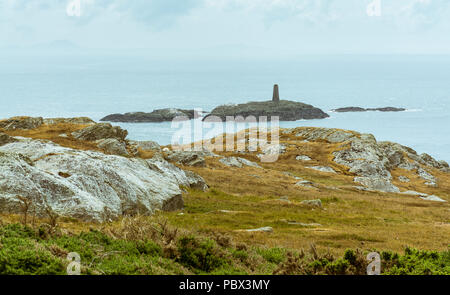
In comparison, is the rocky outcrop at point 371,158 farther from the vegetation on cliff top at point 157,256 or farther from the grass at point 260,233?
the vegetation on cliff top at point 157,256

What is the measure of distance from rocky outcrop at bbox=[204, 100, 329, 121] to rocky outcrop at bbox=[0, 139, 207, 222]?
443 ft

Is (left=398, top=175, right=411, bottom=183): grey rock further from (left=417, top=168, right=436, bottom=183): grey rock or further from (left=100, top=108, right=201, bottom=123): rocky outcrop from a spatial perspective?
(left=100, top=108, right=201, bottom=123): rocky outcrop

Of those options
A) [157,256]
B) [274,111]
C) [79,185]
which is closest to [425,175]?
[79,185]

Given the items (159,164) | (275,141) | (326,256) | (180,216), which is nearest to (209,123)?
(275,141)

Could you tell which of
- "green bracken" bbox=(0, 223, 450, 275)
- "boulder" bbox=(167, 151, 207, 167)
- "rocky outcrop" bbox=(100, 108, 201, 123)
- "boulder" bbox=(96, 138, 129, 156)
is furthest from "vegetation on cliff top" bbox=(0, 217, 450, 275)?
"rocky outcrop" bbox=(100, 108, 201, 123)

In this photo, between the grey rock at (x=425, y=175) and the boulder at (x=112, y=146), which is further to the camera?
the grey rock at (x=425, y=175)

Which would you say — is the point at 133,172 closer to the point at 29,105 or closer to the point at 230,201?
the point at 230,201

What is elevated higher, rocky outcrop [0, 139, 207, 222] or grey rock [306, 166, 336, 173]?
rocky outcrop [0, 139, 207, 222]

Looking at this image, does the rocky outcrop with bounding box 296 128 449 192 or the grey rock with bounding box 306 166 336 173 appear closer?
the rocky outcrop with bounding box 296 128 449 192

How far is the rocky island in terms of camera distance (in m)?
167

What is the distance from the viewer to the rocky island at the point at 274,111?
167 m

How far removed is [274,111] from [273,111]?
1.15 ft

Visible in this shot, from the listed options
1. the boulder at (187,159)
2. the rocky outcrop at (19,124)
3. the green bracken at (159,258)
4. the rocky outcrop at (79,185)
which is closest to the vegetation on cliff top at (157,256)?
the green bracken at (159,258)
